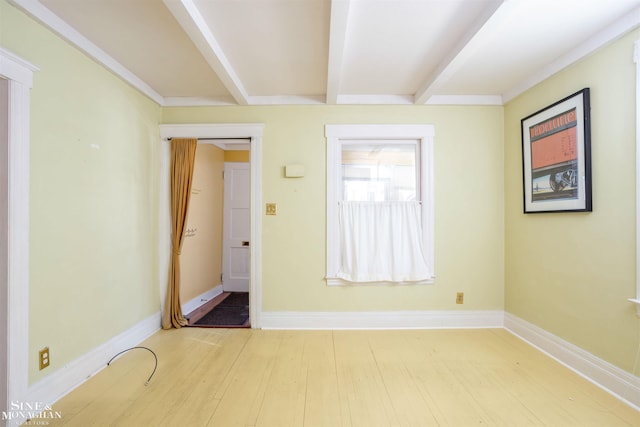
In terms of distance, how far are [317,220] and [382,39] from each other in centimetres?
168

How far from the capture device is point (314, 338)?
266 cm

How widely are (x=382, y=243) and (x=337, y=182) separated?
2.61 ft

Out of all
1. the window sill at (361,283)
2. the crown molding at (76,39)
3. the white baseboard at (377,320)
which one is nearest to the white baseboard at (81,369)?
the white baseboard at (377,320)

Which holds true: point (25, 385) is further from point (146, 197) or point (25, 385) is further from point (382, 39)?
point (382, 39)

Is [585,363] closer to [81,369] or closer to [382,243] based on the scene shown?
[382,243]

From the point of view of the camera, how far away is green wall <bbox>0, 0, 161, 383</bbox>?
1.67m

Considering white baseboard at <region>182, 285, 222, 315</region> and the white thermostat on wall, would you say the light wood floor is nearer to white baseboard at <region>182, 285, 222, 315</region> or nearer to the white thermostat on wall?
white baseboard at <region>182, 285, 222, 315</region>

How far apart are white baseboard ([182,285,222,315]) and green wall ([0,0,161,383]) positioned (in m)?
0.69

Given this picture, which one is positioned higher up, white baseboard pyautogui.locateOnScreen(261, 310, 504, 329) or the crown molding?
the crown molding

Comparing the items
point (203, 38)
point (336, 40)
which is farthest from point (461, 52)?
point (203, 38)

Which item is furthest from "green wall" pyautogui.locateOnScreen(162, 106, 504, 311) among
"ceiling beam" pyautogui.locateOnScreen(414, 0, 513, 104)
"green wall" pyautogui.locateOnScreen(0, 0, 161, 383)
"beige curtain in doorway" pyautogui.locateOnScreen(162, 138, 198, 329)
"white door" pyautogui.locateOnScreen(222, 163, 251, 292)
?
"white door" pyautogui.locateOnScreen(222, 163, 251, 292)

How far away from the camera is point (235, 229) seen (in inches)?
171

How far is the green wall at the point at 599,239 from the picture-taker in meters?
1.76

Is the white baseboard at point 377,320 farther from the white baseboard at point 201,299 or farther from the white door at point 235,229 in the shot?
the white door at point 235,229
